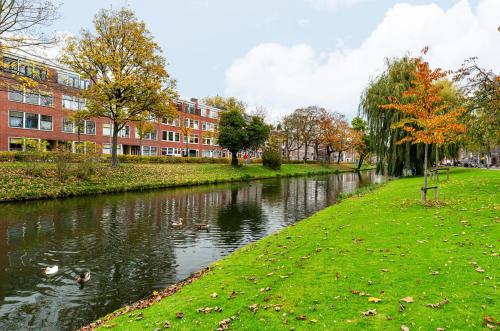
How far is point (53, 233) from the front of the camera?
57.4ft

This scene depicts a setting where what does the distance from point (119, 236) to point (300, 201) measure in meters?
18.4

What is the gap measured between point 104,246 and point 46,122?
159 feet

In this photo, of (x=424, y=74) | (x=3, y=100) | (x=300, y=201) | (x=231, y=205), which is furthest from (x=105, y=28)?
(x=424, y=74)

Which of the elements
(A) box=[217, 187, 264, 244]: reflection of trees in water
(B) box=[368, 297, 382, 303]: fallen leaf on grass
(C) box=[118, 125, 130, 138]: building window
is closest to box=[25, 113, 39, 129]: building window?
(C) box=[118, 125, 130, 138]: building window

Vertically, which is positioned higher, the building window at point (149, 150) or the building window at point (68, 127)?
the building window at point (68, 127)

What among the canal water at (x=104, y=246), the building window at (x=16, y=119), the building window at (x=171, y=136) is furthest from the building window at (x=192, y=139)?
the canal water at (x=104, y=246)

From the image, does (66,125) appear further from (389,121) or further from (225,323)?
(225,323)

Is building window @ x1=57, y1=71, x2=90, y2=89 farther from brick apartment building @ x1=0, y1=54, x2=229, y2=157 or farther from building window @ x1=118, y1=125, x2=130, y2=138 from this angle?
building window @ x1=118, y1=125, x2=130, y2=138

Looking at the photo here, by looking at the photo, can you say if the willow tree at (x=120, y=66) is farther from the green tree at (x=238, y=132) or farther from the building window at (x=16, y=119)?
the green tree at (x=238, y=132)

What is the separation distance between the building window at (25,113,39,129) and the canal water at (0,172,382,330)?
103 ft

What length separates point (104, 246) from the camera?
Answer: 50.3 feet

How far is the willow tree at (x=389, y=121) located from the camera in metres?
36.5

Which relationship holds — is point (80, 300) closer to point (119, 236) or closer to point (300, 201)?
point (119, 236)

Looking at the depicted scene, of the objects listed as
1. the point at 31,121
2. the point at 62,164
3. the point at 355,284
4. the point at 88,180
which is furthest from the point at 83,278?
the point at 31,121
